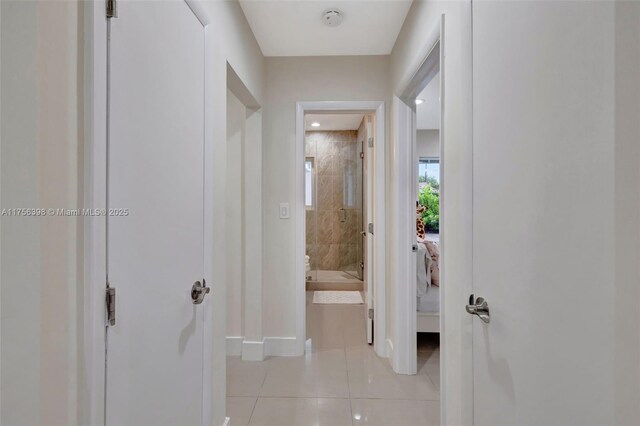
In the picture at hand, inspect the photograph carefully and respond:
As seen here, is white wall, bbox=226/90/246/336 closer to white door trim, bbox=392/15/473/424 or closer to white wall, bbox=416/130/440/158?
white door trim, bbox=392/15/473/424

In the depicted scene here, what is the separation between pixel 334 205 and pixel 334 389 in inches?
140

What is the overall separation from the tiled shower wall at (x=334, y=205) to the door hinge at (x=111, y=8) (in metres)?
4.61

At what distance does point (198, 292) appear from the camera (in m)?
1.30

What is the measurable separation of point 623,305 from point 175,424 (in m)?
1.36

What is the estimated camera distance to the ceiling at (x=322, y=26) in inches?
77.9

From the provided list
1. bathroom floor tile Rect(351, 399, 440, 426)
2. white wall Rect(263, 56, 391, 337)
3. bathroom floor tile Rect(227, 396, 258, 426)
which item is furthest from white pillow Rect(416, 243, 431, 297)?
bathroom floor tile Rect(227, 396, 258, 426)

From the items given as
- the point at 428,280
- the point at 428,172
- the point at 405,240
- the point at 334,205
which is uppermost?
the point at 428,172

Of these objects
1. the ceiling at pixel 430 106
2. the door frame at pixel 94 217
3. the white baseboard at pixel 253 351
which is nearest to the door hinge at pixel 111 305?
the door frame at pixel 94 217

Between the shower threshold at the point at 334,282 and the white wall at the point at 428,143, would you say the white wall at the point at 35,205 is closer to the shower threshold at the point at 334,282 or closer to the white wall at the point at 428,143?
the shower threshold at the point at 334,282

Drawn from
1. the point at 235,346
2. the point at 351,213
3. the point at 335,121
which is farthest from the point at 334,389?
the point at 335,121

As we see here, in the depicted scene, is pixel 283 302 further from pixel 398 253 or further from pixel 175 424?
pixel 175 424

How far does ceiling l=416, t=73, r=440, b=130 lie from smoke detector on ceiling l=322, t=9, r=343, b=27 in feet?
4.48

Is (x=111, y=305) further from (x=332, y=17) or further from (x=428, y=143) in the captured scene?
(x=428, y=143)

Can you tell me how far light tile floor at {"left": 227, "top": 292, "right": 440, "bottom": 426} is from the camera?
1.85m
